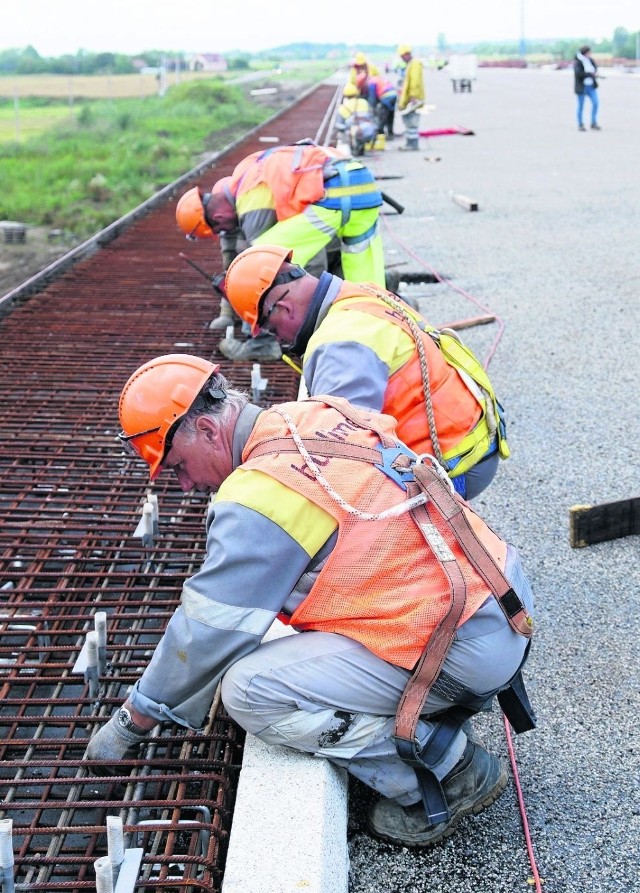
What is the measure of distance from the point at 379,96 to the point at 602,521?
1575 centimetres

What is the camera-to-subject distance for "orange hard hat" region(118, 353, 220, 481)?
2656 millimetres

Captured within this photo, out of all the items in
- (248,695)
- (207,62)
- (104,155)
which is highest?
(248,695)

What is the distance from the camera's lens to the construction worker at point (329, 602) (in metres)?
2.35

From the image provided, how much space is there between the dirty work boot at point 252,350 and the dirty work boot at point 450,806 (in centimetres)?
383

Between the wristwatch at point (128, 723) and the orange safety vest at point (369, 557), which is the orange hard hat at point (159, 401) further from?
the wristwatch at point (128, 723)

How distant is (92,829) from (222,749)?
502 millimetres

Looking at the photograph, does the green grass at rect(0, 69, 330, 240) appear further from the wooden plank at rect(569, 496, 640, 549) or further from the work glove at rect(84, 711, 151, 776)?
the work glove at rect(84, 711, 151, 776)

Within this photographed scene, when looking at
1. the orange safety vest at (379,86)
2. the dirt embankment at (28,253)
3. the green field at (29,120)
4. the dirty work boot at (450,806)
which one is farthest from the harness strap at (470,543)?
the green field at (29,120)

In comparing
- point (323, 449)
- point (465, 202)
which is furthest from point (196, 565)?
point (465, 202)

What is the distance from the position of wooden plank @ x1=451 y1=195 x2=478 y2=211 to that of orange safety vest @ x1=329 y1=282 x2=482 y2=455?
8.58 metres

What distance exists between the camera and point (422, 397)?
346cm

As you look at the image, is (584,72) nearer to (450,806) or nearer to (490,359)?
(490,359)

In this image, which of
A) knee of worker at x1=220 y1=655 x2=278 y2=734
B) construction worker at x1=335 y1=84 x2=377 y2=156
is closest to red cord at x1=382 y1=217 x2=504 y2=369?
knee of worker at x1=220 y1=655 x2=278 y2=734

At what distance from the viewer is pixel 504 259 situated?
30.2ft
